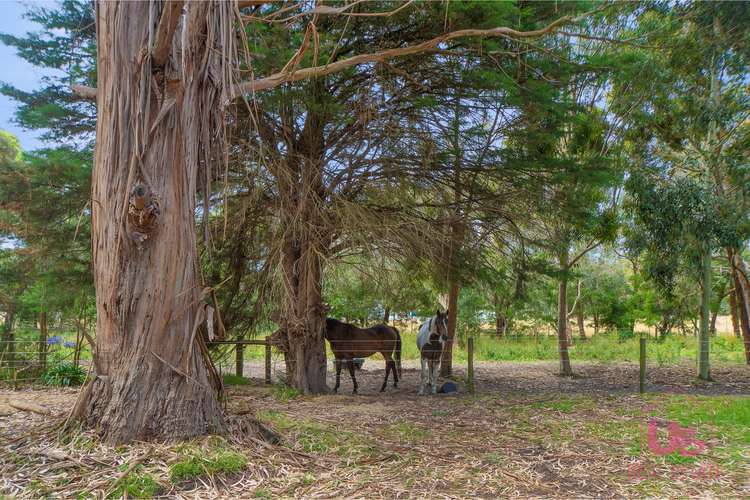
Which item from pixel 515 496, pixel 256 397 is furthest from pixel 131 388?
pixel 256 397

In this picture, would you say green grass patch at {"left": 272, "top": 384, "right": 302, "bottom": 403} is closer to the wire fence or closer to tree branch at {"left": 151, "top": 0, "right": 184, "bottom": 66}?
the wire fence

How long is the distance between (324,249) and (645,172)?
761 cm

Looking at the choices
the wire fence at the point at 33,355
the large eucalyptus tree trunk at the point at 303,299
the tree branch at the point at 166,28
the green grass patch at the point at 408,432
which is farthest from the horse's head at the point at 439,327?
the tree branch at the point at 166,28

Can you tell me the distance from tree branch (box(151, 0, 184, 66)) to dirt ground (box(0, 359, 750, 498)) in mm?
3370

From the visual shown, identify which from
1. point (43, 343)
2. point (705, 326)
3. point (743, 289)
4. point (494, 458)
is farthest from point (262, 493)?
point (743, 289)

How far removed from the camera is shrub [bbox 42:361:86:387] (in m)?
9.71

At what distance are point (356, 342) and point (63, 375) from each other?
17.7 ft

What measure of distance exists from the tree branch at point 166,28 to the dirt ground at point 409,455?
133 inches

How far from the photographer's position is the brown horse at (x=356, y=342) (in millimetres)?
10695

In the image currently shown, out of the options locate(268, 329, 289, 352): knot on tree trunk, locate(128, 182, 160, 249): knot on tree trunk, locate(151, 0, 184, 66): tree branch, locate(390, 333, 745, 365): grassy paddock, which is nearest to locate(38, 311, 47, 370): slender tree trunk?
locate(268, 329, 289, 352): knot on tree trunk

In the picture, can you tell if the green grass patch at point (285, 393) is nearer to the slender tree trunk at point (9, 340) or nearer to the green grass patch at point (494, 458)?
the green grass patch at point (494, 458)

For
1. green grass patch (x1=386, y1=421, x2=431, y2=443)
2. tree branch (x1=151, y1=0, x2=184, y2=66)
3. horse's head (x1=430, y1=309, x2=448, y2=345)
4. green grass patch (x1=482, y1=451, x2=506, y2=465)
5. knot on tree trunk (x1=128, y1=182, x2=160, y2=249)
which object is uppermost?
tree branch (x1=151, y1=0, x2=184, y2=66)

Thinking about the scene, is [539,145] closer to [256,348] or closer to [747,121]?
[747,121]

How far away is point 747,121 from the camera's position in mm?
13289
